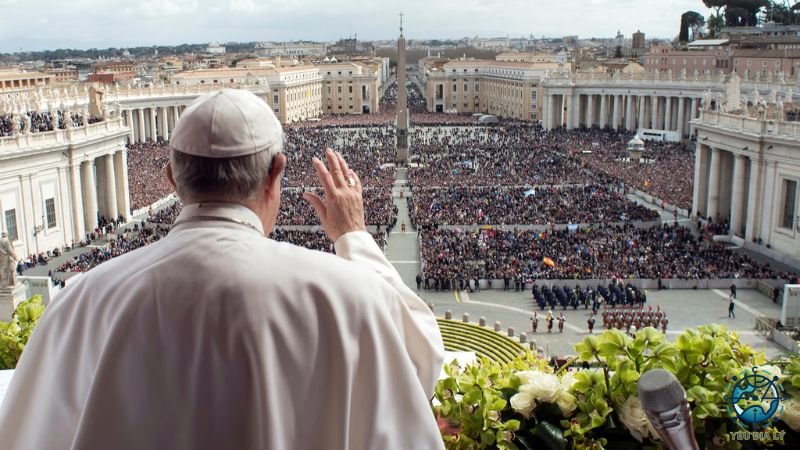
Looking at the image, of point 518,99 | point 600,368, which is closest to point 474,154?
point 518,99

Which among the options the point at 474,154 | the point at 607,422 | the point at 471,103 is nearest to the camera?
the point at 607,422

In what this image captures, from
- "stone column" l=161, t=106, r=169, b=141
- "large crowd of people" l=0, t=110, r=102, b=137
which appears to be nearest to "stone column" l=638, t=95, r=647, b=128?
"stone column" l=161, t=106, r=169, b=141

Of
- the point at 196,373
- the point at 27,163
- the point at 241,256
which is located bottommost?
the point at 27,163

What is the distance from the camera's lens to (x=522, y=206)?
46.2 metres

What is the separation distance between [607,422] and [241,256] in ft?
11.3

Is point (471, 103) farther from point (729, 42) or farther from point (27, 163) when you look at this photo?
point (27, 163)

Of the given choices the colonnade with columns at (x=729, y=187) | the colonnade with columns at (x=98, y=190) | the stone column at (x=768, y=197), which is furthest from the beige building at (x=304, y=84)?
the stone column at (x=768, y=197)

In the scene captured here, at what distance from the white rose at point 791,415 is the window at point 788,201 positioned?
119 ft

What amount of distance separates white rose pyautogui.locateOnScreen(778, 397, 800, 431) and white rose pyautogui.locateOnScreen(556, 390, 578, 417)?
146cm

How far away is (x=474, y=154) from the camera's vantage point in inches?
2736

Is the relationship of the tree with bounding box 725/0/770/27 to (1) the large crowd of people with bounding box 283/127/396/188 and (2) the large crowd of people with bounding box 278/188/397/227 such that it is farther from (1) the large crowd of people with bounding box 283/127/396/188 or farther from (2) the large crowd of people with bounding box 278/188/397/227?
(2) the large crowd of people with bounding box 278/188/397/227

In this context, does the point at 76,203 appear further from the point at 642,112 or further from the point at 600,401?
the point at 642,112

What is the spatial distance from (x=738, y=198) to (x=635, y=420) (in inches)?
1579

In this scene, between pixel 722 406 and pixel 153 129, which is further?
pixel 153 129
